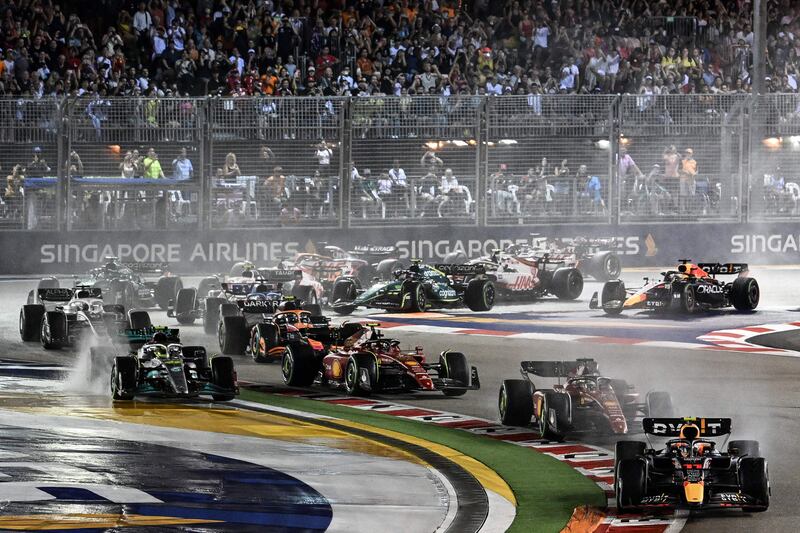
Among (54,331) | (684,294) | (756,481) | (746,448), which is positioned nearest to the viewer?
(756,481)

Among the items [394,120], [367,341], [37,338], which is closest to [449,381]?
[367,341]

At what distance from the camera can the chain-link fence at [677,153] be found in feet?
92.1

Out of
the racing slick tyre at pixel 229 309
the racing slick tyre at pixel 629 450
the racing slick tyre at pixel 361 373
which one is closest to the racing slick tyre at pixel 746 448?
the racing slick tyre at pixel 629 450

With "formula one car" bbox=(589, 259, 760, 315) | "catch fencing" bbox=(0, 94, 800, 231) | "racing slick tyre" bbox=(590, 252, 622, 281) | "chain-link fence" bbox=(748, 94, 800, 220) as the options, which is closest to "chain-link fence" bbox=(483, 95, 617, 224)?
"catch fencing" bbox=(0, 94, 800, 231)

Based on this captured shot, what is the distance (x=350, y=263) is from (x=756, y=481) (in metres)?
15.4

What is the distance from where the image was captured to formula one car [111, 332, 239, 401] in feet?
47.0

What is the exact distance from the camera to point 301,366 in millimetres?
15734

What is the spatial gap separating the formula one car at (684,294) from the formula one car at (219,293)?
5.05 metres

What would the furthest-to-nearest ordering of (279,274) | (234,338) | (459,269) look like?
(459,269)
(279,274)
(234,338)

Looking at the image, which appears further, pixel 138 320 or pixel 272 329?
pixel 138 320

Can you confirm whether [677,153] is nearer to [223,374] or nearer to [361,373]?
[361,373]

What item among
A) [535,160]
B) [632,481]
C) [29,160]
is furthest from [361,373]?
[535,160]

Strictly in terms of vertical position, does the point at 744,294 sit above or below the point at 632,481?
above

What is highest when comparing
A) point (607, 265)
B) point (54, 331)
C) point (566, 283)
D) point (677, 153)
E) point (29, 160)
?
point (677, 153)
